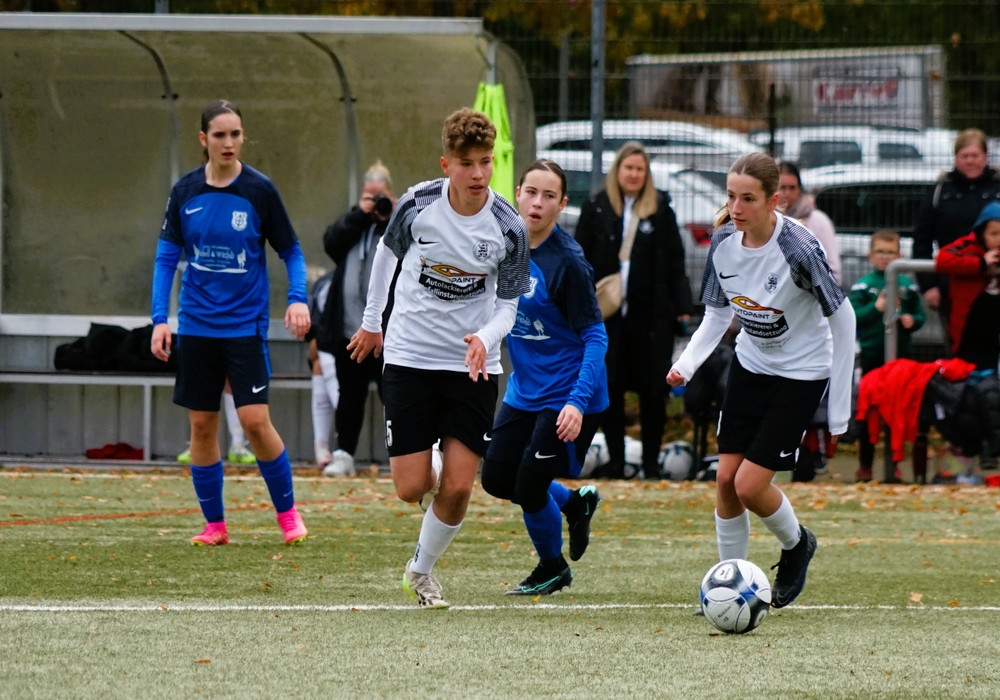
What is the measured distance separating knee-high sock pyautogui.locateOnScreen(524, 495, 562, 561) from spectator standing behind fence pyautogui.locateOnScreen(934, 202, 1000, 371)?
5.60m

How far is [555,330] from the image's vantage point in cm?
645

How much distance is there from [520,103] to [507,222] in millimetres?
6228

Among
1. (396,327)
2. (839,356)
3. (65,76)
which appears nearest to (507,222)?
(396,327)

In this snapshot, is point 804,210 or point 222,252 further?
point 804,210

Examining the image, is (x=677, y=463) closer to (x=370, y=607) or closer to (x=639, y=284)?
(x=639, y=284)

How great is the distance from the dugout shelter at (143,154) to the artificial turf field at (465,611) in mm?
2716

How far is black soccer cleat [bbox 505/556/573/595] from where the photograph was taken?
256 inches

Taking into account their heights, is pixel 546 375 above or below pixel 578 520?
above

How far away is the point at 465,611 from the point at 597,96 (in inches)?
259

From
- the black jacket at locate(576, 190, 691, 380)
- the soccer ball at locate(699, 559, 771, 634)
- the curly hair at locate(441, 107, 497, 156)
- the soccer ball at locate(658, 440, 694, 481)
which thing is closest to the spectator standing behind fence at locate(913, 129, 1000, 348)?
the black jacket at locate(576, 190, 691, 380)

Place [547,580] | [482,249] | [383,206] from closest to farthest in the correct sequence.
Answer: [482,249]
[547,580]
[383,206]

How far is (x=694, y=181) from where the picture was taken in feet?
41.9

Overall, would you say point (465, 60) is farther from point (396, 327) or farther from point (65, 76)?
point (396, 327)

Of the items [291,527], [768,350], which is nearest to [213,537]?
[291,527]
